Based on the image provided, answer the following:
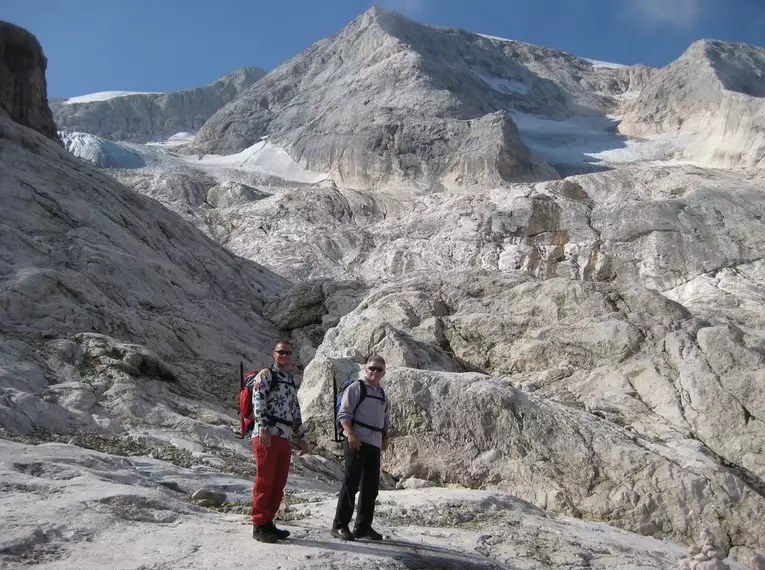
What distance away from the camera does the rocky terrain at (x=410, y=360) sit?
6395 millimetres

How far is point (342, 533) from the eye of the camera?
230 inches

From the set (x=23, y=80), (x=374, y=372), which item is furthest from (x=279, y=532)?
(x=23, y=80)

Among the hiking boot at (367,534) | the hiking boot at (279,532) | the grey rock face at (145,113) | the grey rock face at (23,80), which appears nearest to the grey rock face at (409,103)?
the grey rock face at (145,113)

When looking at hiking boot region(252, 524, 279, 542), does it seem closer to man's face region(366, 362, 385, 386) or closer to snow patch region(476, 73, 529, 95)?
man's face region(366, 362, 385, 386)

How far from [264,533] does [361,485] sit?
96 cm

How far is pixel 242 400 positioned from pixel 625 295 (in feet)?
33.9

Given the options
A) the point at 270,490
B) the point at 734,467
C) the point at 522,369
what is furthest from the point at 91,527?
the point at 522,369

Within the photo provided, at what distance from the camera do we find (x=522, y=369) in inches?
515

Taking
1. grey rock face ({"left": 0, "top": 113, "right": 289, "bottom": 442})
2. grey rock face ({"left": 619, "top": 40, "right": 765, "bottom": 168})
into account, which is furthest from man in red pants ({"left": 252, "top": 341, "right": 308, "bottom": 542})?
grey rock face ({"left": 619, "top": 40, "right": 765, "bottom": 168})

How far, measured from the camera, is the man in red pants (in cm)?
552

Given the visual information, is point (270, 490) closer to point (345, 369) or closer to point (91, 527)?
point (91, 527)

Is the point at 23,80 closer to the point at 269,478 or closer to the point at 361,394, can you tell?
the point at 361,394

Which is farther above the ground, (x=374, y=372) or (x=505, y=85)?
(x=505, y=85)

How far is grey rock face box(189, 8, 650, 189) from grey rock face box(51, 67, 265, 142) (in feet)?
74.3
